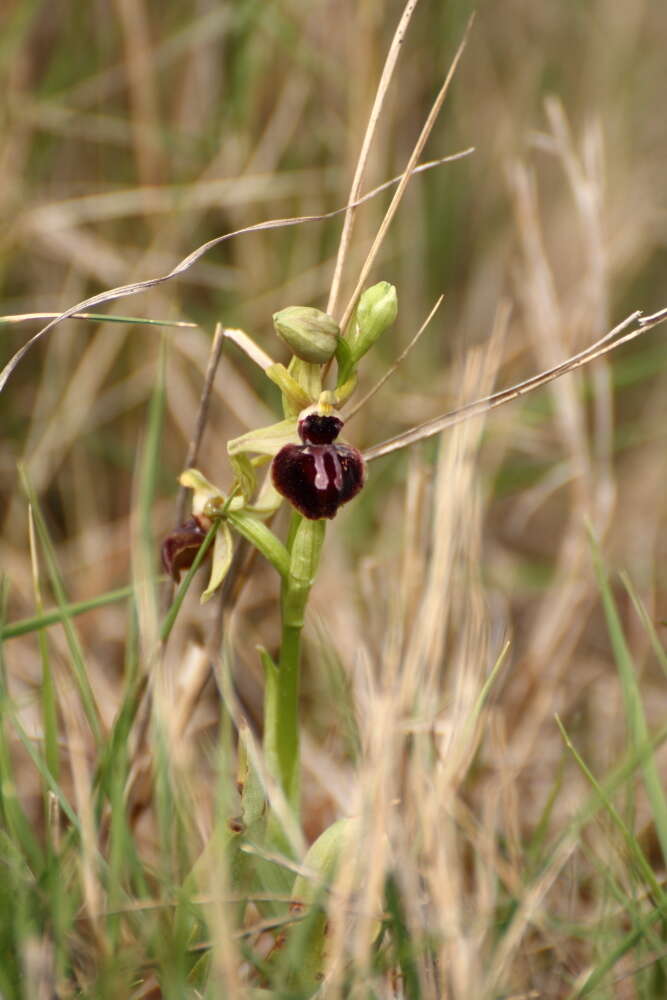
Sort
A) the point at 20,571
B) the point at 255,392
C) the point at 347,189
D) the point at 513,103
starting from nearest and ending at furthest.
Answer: the point at 20,571, the point at 347,189, the point at 255,392, the point at 513,103

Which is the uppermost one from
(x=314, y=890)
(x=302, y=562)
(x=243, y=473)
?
(x=243, y=473)

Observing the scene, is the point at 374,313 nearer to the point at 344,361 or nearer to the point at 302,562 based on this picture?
the point at 344,361

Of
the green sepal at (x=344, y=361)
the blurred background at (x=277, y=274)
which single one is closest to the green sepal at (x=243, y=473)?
the green sepal at (x=344, y=361)

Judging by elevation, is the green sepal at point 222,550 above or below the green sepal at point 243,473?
below

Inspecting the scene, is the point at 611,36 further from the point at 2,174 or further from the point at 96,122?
the point at 2,174

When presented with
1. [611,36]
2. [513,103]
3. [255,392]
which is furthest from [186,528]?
[611,36]

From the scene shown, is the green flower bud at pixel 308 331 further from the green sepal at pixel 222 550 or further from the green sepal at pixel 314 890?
the green sepal at pixel 314 890

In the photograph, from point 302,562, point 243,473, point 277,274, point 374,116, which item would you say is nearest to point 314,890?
point 302,562
